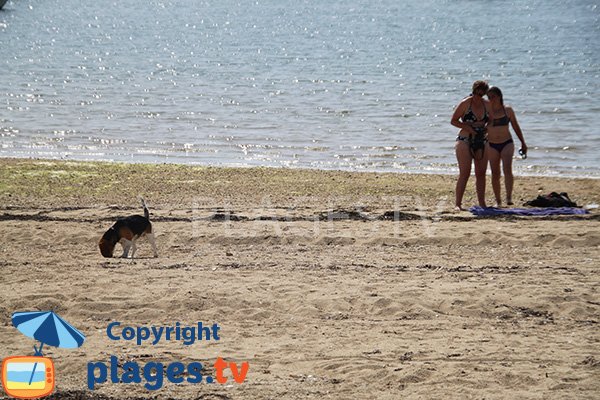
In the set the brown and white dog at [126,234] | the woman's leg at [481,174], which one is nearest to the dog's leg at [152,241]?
the brown and white dog at [126,234]

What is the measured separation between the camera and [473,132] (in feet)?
39.7

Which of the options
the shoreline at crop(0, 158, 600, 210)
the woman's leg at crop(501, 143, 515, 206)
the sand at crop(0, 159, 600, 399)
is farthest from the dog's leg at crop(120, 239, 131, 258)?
the woman's leg at crop(501, 143, 515, 206)

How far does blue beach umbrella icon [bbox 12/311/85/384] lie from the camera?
6977mm

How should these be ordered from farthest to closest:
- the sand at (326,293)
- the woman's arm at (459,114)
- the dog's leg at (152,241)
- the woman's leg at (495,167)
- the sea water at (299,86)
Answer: the sea water at (299,86)
the woman's leg at (495,167)
the woman's arm at (459,114)
the dog's leg at (152,241)
the sand at (326,293)

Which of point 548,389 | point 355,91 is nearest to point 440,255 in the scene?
point 548,389

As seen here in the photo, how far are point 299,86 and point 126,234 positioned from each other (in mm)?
24213

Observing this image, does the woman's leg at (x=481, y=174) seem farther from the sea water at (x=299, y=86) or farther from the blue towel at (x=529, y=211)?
the sea water at (x=299, y=86)

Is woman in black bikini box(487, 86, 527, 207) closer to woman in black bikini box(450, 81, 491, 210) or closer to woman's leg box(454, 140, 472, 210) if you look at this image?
woman in black bikini box(450, 81, 491, 210)

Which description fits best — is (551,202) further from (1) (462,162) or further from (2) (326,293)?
(2) (326,293)

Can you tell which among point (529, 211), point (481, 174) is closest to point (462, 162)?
point (481, 174)

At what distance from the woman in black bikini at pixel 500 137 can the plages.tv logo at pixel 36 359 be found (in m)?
6.45

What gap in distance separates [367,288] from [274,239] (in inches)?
86.3

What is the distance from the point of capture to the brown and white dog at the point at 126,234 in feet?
31.8

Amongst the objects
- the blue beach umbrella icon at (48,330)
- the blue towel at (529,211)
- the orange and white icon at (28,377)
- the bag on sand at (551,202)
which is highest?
the bag on sand at (551,202)
